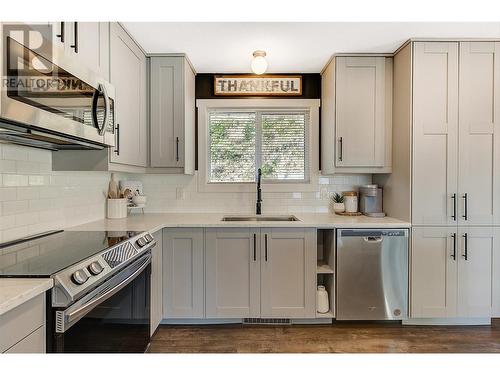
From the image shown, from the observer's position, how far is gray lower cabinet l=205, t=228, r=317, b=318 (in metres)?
2.50

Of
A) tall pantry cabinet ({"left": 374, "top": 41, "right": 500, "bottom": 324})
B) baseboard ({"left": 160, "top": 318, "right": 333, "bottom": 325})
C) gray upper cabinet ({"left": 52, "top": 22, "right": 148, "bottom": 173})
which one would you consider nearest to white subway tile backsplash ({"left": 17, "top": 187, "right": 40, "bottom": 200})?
gray upper cabinet ({"left": 52, "top": 22, "right": 148, "bottom": 173})

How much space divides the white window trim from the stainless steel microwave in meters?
1.46

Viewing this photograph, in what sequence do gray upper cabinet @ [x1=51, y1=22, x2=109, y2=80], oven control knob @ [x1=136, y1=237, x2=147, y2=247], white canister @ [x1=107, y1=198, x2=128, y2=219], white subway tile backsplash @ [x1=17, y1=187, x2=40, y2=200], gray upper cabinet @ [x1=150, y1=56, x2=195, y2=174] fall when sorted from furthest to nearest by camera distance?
gray upper cabinet @ [x1=150, y1=56, x2=195, y2=174] → white canister @ [x1=107, y1=198, x2=128, y2=219] → oven control knob @ [x1=136, y1=237, x2=147, y2=247] → white subway tile backsplash @ [x1=17, y1=187, x2=40, y2=200] → gray upper cabinet @ [x1=51, y1=22, x2=109, y2=80]

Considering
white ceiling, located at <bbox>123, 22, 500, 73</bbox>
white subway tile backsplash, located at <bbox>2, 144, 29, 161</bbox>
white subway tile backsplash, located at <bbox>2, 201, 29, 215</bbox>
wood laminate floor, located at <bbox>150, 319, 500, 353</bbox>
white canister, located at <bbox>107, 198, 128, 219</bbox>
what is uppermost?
white ceiling, located at <bbox>123, 22, 500, 73</bbox>

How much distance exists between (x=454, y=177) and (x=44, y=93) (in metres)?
2.77

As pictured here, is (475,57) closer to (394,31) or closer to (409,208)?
(394,31)

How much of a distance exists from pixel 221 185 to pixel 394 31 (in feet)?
6.70

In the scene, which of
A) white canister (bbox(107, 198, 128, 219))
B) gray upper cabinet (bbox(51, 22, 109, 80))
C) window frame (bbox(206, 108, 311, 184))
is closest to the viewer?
gray upper cabinet (bbox(51, 22, 109, 80))

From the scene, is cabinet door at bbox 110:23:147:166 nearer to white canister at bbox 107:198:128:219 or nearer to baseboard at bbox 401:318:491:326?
white canister at bbox 107:198:128:219

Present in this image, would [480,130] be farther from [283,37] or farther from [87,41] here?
[87,41]

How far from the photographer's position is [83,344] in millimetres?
1220

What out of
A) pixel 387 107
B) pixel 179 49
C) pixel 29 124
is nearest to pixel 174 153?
pixel 179 49

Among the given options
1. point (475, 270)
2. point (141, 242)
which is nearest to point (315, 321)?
point (475, 270)

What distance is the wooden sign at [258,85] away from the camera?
10.3ft
